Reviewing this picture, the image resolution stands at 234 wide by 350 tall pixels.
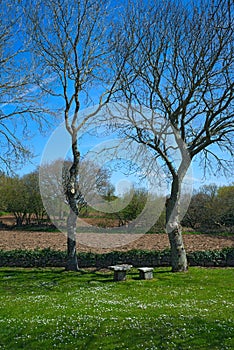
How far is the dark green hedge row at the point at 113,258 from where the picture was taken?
15.7 metres

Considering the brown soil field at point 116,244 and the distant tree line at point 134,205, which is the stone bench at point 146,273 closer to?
the brown soil field at point 116,244

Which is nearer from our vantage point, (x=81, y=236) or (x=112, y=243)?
(x=112, y=243)

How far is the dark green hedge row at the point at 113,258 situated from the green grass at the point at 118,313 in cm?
276

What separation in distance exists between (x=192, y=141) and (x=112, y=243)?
9329 mm

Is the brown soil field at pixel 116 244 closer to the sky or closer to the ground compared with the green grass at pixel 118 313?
closer to the sky

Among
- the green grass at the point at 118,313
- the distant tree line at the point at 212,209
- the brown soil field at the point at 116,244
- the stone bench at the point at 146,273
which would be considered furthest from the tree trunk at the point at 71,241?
the distant tree line at the point at 212,209

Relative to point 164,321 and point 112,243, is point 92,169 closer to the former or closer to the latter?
point 112,243

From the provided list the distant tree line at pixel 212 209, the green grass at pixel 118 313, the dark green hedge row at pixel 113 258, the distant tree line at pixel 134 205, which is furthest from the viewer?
the distant tree line at pixel 212 209

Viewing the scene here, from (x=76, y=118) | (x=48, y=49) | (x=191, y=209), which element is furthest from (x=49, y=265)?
(x=191, y=209)

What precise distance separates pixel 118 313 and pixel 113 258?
884cm

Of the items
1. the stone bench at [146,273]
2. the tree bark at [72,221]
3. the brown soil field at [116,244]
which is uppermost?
the tree bark at [72,221]

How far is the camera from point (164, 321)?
6.59 m

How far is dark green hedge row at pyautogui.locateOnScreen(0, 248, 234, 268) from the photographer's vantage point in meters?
15.7

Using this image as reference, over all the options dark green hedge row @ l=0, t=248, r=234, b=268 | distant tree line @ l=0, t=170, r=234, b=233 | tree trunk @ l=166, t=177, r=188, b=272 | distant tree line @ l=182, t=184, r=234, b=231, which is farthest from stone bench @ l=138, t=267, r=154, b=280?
distant tree line @ l=182, t=184, r=234, b=231
